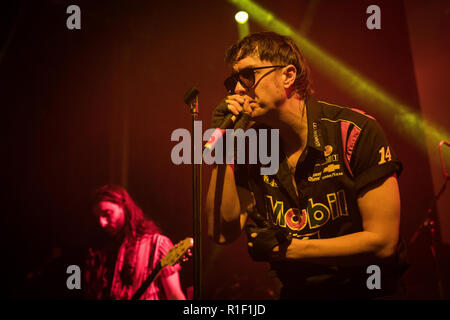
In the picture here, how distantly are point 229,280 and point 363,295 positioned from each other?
2.93m

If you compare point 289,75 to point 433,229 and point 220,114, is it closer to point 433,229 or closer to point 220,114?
point 220,114

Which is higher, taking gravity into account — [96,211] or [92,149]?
[92,149]

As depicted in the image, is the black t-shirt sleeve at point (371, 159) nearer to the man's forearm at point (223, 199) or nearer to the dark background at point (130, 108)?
the man's forearm at point (223, 199)

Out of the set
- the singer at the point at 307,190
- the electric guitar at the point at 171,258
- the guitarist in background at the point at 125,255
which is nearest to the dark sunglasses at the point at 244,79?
the singer at the point at 307,190

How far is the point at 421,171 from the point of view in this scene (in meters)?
3.90

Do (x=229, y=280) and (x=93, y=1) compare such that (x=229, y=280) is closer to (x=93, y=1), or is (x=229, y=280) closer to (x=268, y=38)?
(x=268, y=38)

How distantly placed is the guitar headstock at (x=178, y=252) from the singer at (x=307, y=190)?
1230 millimetres

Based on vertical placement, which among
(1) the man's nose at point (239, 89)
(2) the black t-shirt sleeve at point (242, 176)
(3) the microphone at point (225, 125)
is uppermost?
(1) the man's nose at point (239, 89)

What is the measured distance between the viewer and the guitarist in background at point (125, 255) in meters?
3.61

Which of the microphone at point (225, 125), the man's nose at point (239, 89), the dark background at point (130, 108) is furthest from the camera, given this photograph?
the dark background at point (130, 108)

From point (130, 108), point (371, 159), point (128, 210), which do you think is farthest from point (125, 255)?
point (371, 159)

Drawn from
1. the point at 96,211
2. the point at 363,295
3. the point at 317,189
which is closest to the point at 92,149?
the point at 96,211

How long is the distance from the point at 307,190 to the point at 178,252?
6.00 feet

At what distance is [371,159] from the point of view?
153 centimetres
